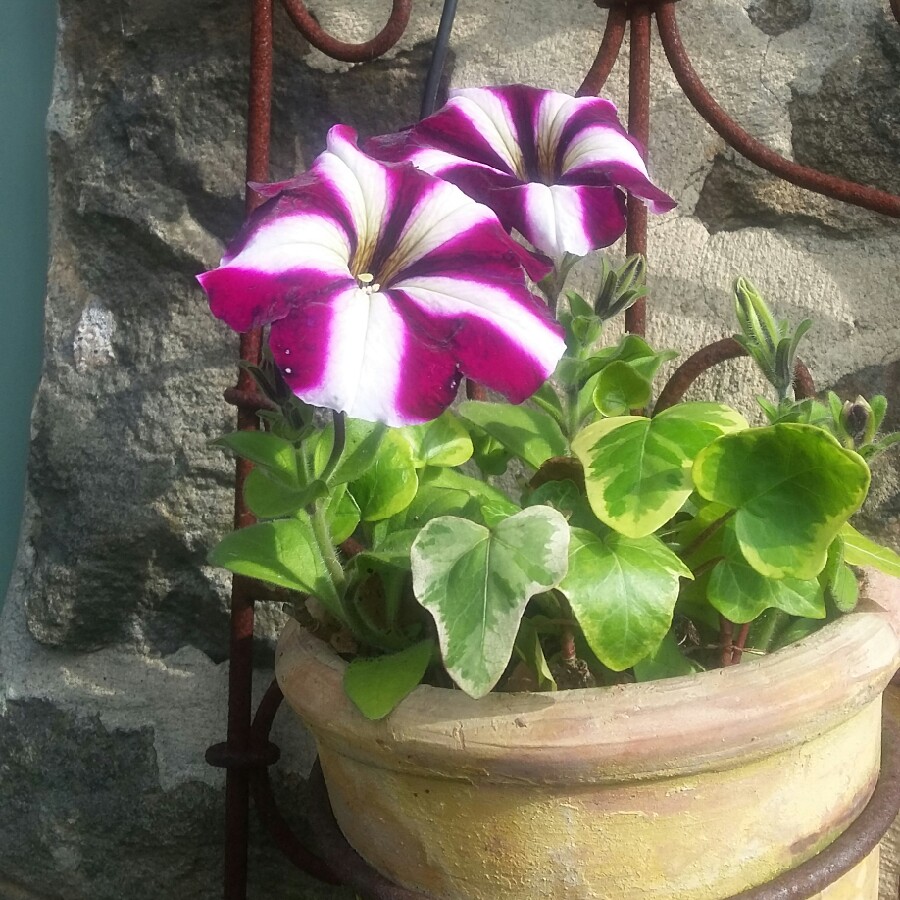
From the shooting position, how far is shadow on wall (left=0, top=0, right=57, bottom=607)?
3.10ft

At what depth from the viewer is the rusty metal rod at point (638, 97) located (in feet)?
2.51

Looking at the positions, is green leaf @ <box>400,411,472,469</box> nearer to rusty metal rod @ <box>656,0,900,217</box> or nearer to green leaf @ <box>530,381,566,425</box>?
green leaf @ <box>530,381,566,425</box>

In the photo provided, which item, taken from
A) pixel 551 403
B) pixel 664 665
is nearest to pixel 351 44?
pixel 551 403

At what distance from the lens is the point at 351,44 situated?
0.79 m

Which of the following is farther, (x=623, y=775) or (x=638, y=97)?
(x=638, y=97)

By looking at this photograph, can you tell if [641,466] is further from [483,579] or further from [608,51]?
[608,51]

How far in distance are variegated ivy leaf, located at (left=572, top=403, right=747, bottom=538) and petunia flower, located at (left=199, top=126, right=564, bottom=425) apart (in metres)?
0.11

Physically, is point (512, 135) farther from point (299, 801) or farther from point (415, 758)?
point (299, 801)

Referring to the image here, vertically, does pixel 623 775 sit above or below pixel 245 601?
above

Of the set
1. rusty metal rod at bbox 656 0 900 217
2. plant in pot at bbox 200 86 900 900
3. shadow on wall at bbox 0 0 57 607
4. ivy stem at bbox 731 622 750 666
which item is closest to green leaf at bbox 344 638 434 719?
plant in pot at bbox 200 86 900 900

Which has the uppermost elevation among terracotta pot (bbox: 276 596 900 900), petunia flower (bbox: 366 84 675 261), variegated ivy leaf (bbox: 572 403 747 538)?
petunia flower (bbox: 366 84 675 261)

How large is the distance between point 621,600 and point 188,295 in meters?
0.54

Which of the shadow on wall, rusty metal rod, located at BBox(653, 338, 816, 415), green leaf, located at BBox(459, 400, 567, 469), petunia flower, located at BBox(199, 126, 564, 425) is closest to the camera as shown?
petunia flower, located at BBox(199, 126, 564, 425)

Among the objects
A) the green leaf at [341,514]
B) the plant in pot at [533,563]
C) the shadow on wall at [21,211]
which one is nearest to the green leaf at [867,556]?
the plant in pot at [533,563]
